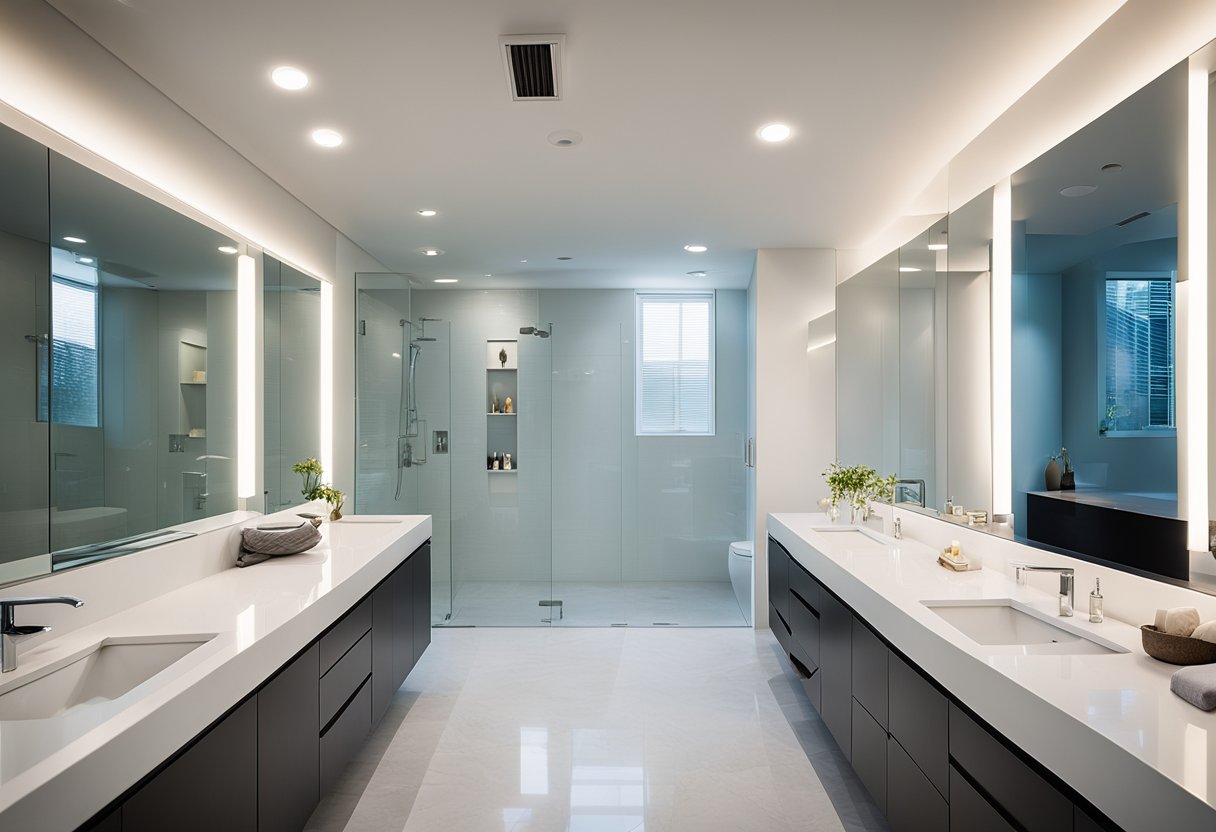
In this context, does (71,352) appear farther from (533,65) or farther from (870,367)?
(870,367)

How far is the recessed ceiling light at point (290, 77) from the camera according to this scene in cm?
234

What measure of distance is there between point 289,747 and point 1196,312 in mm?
2587

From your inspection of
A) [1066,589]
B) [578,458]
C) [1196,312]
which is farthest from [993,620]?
[578,458]

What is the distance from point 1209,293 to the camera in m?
1.67

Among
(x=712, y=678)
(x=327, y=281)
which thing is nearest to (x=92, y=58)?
(x=327, y=281)

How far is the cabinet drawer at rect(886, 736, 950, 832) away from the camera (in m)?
1.89

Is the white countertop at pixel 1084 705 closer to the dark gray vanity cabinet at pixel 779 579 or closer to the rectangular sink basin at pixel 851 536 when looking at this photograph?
the rectangular sink basin at pixel 851 536

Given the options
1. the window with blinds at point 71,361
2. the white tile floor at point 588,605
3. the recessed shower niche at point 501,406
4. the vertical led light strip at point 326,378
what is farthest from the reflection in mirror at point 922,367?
the vertical led light strip at point 326,378

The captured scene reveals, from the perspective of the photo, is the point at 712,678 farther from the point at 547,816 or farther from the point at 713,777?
the point at 547,816

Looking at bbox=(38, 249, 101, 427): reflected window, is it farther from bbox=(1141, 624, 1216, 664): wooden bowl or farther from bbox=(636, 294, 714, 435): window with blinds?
bbox=(636, 294, 714, 435): window with blinds

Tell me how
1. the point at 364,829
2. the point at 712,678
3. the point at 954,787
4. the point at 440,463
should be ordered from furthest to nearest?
the point at 440,463 < the point at 712,678 < the point at 364,829 < the point at 954,787

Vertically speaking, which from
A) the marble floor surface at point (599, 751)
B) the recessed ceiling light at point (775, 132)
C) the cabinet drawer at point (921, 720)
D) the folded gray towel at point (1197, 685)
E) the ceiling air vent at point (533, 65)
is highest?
the recessed ceiling light at point (775, 132)

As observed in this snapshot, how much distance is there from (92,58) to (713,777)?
3.23 meters

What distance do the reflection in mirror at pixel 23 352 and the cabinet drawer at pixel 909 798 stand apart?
94.3 inches
